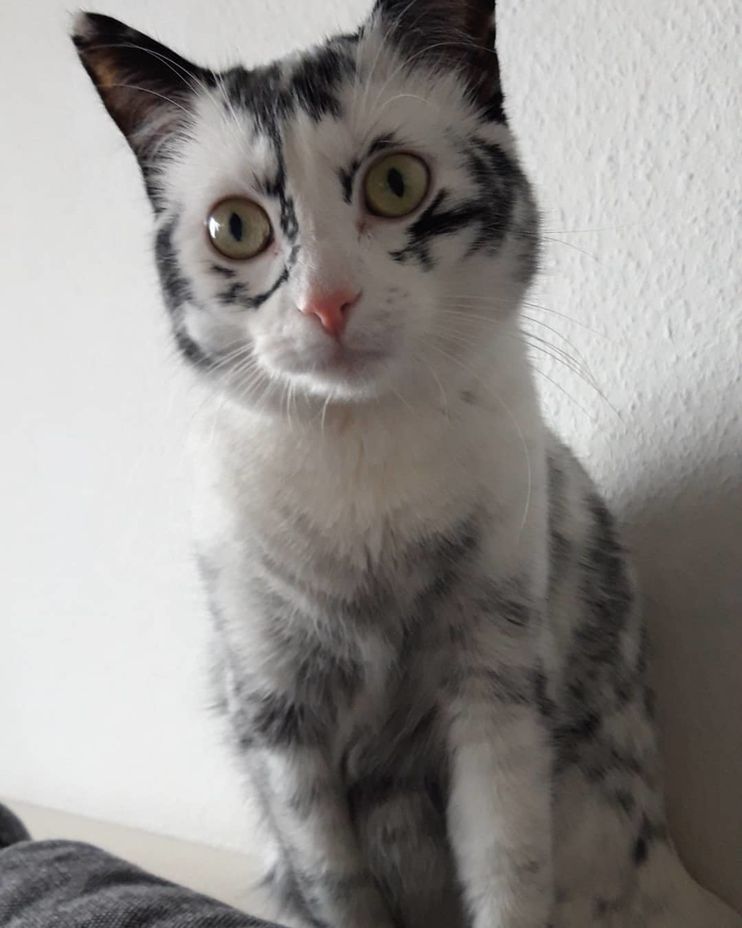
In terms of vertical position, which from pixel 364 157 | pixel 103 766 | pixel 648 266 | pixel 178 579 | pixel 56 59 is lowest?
pixel 103 766

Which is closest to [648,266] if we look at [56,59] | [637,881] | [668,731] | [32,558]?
[668,731]

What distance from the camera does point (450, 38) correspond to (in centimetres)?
69

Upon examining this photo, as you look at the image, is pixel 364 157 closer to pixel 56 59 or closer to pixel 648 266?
pixel 648 266

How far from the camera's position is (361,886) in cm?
76

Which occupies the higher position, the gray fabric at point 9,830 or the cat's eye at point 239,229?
the cat's eye at point 239,229

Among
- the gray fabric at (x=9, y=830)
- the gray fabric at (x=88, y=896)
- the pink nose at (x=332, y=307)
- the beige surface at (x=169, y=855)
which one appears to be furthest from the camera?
the beige surface at (x=169, y=855)

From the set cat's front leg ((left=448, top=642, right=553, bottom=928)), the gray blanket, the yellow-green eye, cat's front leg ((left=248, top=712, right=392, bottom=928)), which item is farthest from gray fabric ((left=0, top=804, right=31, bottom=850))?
the yellow-green eye

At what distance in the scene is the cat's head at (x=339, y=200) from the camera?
606 millimetres

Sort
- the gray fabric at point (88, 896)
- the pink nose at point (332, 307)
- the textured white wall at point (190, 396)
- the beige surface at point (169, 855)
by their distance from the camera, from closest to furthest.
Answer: the pink nose at point (332, 307), the gray fabric at point (88, 896), the textured white wall at point (190, 396), the beige surface at point (169, 855)

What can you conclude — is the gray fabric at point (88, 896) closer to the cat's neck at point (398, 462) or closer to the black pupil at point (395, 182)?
the cat's neck at point (398, 462)

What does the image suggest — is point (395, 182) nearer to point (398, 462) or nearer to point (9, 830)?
point (398, 462)

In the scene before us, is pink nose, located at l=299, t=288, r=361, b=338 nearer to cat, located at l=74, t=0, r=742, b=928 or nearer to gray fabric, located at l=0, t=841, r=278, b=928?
cat, located at l=74, t=0, r=742, b=928

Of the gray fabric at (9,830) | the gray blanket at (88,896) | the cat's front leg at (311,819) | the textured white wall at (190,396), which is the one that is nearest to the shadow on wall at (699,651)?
the textured white wall at (190,396)

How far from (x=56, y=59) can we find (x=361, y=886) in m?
1.08
